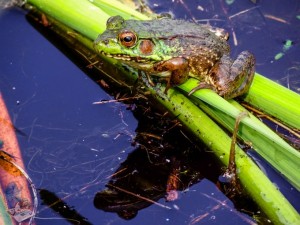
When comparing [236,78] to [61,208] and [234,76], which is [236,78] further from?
[61,208]

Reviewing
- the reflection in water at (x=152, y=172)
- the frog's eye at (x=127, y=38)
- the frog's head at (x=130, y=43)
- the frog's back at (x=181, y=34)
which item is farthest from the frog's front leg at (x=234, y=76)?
the frog's eye at (x=127, y=38)

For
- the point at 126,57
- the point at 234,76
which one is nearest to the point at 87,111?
the point at 126,57

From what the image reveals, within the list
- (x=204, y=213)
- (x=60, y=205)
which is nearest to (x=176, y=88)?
(x=204, y=213)

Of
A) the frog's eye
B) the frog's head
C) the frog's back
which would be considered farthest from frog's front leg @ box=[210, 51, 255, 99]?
the frog's eye

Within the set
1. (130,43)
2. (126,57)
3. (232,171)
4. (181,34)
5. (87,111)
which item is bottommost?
(87,111)

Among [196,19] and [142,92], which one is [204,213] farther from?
[196,19]

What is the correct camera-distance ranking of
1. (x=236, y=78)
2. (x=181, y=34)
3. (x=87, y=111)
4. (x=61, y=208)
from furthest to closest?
(x=87, y=111) < (x=181, y=34) < (x=236, y=78) < (x=61, y=208)
